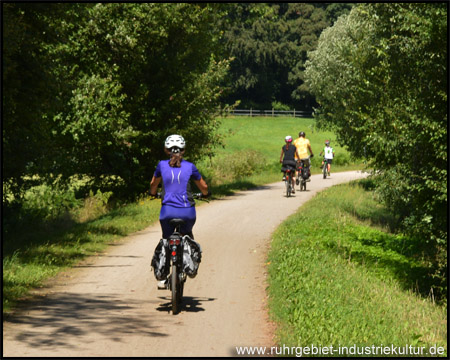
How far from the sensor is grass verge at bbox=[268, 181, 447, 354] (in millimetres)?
7660

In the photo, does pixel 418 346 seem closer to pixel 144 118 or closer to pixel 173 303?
pixel 173 303

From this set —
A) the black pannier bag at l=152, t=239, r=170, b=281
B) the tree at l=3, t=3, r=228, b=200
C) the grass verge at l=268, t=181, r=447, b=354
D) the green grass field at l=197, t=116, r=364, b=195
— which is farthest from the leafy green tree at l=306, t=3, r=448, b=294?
the green grass field at l=197, t=116, r=364, b=195

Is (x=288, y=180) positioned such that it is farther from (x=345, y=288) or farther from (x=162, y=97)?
(x=345, y=288)

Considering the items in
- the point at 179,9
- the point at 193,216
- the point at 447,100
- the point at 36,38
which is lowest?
the point at 193,216

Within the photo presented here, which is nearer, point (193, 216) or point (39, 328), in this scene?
point (39, 328)

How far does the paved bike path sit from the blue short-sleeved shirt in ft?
4.81

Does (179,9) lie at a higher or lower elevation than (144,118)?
higher

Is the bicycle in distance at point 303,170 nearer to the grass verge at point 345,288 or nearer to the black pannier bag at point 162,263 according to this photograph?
the grass verge at point 345,288

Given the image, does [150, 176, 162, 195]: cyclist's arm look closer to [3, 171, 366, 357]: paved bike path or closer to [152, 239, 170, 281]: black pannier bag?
[152, 239, 170, 281]: black pannier bag

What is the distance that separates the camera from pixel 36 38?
13.9m

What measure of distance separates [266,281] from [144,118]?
15.0 metres

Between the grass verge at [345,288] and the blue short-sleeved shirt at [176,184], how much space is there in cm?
187

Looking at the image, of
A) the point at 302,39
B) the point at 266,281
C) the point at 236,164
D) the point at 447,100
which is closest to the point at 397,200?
the point at 447,100

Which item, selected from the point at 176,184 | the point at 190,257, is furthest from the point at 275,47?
the point at 190,257
